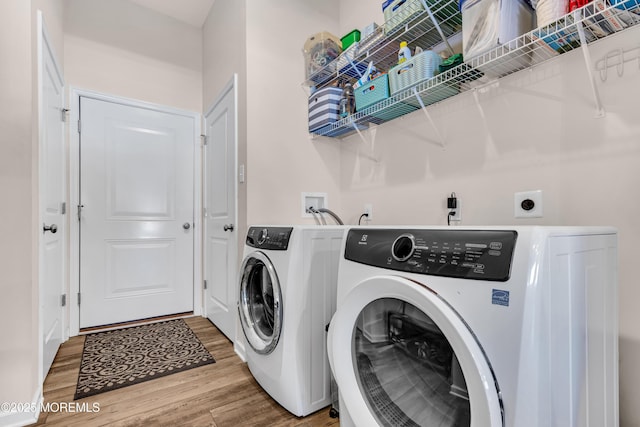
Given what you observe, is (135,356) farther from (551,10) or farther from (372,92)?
(551,10)

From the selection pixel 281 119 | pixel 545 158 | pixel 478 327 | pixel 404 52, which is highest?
pixel 404 52

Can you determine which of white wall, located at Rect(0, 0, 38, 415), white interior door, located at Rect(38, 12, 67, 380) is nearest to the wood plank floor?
white interior door, located at Rect(38, 12, 67, 380)

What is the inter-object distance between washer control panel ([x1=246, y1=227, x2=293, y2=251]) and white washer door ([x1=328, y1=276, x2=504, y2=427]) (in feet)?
Answer: 1.60

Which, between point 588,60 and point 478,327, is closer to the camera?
point 478,327

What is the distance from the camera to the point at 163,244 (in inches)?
109

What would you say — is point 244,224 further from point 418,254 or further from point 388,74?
point 418,254

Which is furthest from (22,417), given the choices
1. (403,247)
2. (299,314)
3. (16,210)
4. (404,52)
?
(404,52)

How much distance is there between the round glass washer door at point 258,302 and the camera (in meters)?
1.53

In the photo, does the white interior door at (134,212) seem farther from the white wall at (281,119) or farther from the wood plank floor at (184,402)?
the white wall at (281,119)

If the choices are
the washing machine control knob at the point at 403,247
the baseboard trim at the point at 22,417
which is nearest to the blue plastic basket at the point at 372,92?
the washing machine control knob at the point at 403,247

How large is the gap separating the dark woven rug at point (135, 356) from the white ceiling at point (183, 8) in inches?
110

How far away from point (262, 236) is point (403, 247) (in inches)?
35.2

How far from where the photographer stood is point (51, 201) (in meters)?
1.87

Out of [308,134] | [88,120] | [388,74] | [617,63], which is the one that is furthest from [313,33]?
[88,120]
